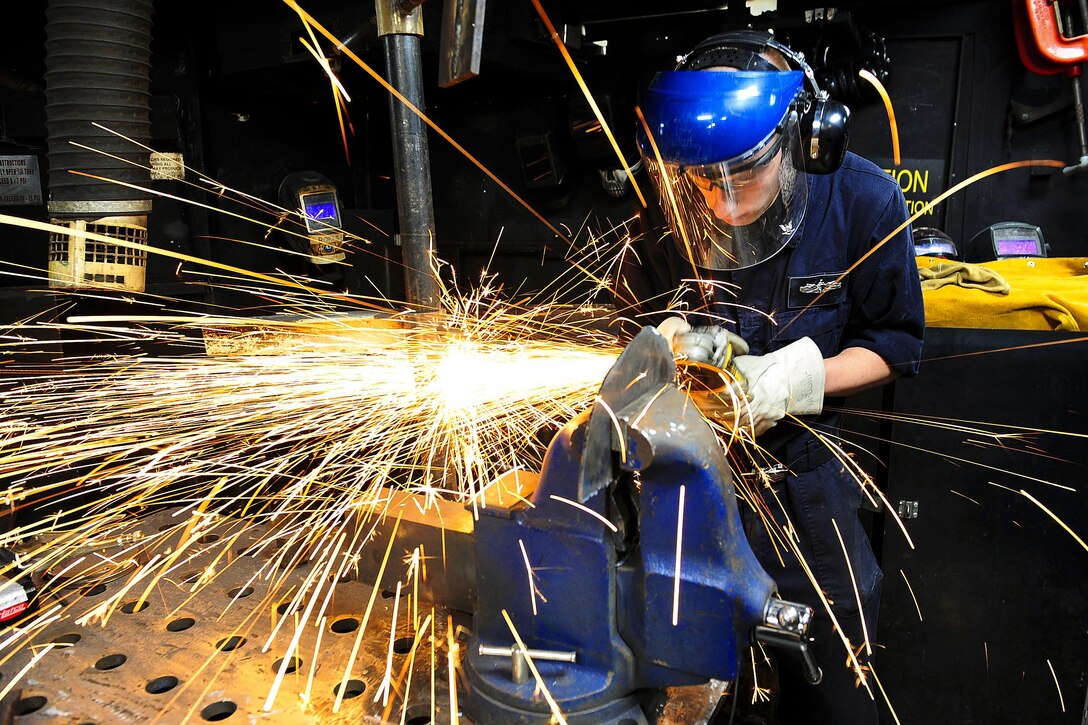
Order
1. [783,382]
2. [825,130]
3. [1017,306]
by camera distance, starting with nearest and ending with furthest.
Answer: [825,130], [783,382], [1017,306]

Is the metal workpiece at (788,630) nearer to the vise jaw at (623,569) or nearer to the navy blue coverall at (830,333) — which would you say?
the vise jaw at (623,569)

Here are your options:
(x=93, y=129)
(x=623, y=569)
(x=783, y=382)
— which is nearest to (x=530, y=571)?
(x=623, y=569)

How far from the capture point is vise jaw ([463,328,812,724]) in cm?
109

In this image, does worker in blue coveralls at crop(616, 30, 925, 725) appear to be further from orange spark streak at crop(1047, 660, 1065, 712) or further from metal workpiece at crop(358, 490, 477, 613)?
orange spark streak at crop(1047, 660, 1065, 712)

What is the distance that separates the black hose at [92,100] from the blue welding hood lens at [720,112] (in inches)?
57.0

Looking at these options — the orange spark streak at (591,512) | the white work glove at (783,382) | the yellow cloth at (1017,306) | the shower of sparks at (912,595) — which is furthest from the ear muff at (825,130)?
the shower of sparks at (912,595)

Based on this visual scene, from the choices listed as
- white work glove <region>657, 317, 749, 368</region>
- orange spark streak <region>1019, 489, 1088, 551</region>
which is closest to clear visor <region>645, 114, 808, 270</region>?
white work glove <region>657, 317, 749, 368</region>

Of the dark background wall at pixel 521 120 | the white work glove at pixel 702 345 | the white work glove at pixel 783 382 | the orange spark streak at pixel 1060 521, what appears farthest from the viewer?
the dark background wall at pixel 521 120

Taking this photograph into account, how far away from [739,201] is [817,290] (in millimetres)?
410

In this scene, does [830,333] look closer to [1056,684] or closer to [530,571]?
[530,571]

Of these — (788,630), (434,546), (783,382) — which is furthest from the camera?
(783,382)

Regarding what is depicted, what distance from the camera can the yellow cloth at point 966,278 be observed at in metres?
2.83

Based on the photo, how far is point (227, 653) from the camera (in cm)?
138

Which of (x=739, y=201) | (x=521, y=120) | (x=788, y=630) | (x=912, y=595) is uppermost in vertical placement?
(x=521, y=120)
